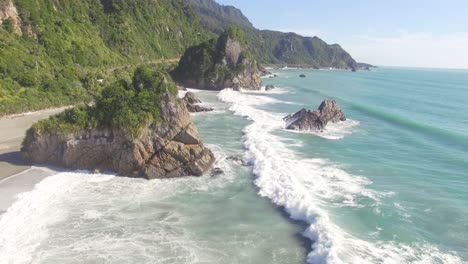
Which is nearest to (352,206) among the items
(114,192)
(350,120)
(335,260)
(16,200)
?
(335,260)

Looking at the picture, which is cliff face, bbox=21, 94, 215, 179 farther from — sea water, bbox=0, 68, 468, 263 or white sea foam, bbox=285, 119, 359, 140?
white sea foam, bbox=285, 119, 359, 140

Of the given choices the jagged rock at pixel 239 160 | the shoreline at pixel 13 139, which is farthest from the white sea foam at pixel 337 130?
the shoreline at pixel 13 139

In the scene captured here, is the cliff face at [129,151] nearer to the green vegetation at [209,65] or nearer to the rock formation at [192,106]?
the rock formation at [192,106]

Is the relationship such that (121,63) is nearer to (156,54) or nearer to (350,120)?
(156,54)

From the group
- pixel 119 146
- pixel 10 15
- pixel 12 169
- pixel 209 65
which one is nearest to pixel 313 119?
pixel 119 146

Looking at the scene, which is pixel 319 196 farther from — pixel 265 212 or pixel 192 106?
pixel 192 106
